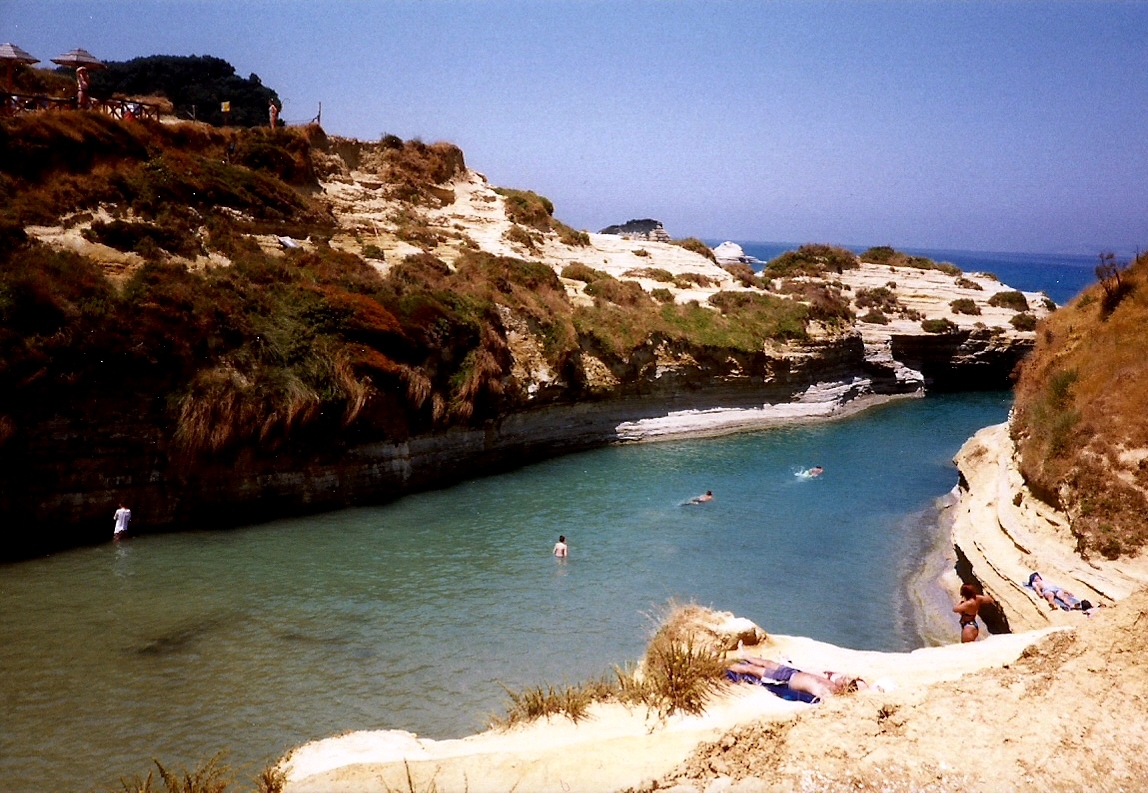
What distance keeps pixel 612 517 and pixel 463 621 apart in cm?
763

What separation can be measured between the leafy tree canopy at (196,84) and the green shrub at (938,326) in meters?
50.6

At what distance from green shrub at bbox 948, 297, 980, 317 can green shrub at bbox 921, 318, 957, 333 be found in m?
3.50

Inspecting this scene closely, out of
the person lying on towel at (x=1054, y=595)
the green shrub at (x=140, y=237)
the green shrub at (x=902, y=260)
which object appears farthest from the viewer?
the green shrub at (x=902, y=260)

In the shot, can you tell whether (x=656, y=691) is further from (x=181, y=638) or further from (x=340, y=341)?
(x=340, y=341)

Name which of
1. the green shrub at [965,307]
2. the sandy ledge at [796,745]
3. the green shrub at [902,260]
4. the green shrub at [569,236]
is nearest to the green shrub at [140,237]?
the sandy ledge at [796,745]

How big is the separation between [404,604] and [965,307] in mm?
45538

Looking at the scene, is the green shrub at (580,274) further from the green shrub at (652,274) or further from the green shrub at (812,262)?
the green shrub at (812,262)

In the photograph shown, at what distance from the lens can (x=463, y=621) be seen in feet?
47.5

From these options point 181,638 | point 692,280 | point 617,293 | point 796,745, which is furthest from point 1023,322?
point 181,638

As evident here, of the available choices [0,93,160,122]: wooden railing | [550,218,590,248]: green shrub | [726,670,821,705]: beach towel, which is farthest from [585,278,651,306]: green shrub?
[726,670,821,705]: beach towel

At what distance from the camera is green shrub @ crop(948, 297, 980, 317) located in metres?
47.2

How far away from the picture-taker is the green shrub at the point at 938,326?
145ft

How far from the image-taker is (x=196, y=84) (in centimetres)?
5744

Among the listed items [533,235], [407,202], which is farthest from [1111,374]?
[407,202]
